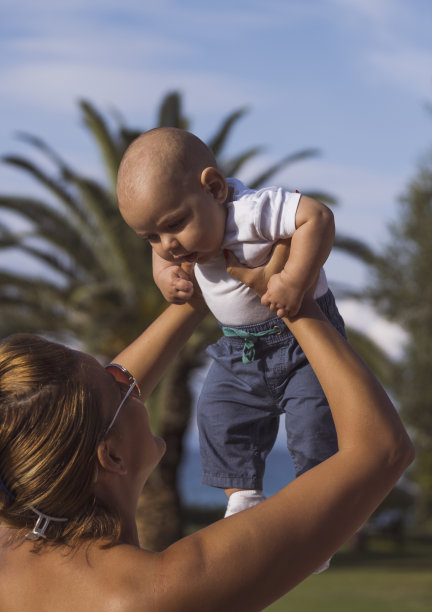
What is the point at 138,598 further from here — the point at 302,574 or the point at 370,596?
the point at 370,596

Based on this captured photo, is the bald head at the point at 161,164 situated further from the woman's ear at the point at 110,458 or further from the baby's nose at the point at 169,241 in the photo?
the woman's ear at the point at 110,458

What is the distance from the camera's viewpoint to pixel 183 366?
16.1 metres

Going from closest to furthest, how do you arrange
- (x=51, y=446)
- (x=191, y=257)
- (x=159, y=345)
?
(x=51, y=446)
(x=191, y=257)
(x=159, y=345)

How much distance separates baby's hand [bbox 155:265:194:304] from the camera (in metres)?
2.62

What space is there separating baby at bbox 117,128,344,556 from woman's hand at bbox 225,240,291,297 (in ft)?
0.10

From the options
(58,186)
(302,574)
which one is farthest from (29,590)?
(58,186)

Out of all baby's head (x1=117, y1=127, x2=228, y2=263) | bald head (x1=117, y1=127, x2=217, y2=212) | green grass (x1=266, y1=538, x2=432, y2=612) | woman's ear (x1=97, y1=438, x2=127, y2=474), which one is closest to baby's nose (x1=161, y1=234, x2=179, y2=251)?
baby's head (x1=117, y1=127, x2=228, y2=263)

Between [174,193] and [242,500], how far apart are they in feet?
3.07

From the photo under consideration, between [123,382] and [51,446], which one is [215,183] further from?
[51,446]

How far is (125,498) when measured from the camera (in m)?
2.17

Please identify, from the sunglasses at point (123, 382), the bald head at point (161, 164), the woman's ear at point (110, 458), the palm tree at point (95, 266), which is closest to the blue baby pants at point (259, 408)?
the sunglasses at point (123, 382)

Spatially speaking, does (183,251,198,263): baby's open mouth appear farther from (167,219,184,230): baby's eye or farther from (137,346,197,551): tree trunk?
(137,346,197,551): tree trunk

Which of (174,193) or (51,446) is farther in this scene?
(174,193)

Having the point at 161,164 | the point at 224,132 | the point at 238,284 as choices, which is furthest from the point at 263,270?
the point at 224,132
